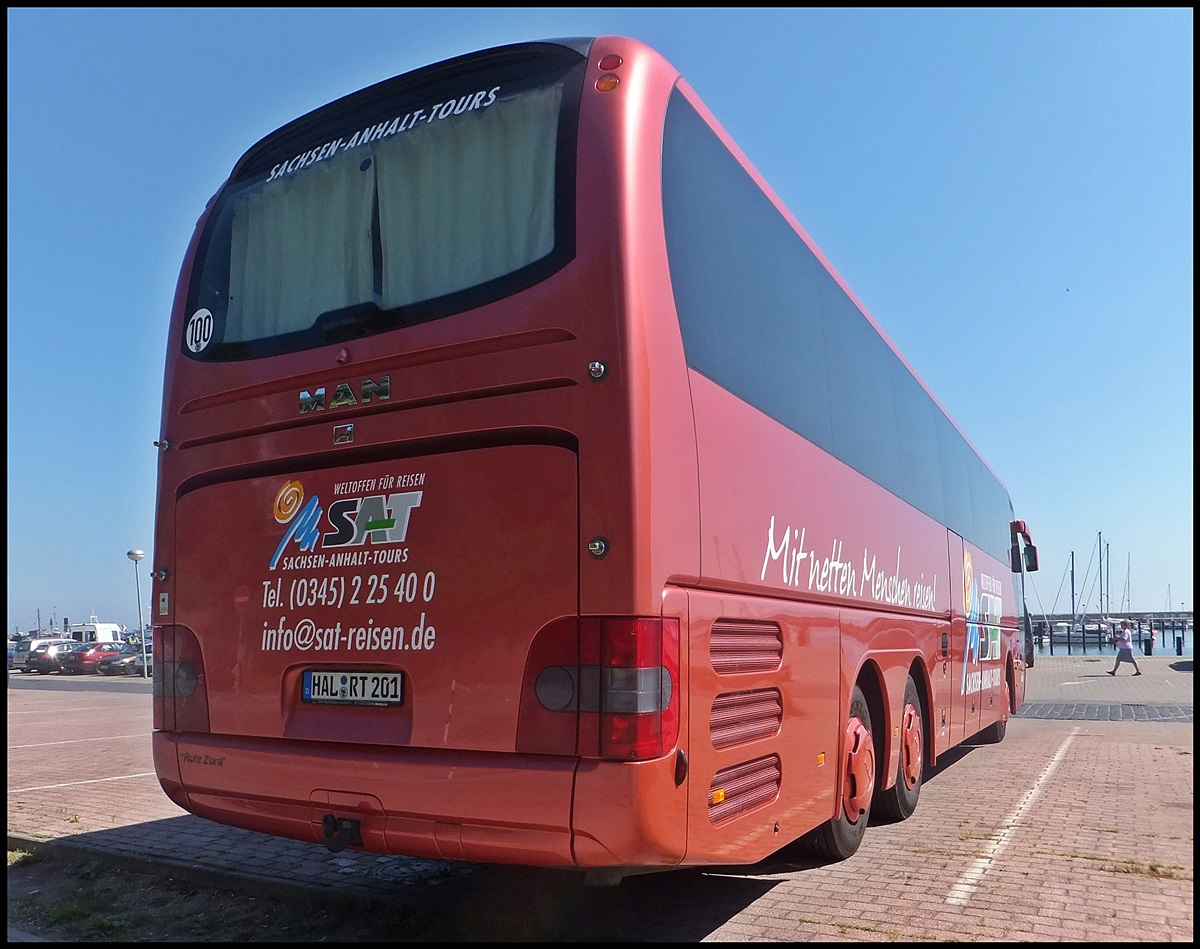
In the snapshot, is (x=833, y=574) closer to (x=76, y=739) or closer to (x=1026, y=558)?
(x=76, y=739)

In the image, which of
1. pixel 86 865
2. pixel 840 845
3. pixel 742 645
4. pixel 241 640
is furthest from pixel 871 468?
pixel 86 865

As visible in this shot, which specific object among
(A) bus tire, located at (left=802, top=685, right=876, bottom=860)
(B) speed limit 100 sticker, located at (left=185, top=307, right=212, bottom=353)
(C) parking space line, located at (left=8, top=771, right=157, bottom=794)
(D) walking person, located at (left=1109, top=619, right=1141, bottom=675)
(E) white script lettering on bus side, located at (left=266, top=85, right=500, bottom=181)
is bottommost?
(D) walking person, located at (left=1109, top=619, right=1141, bottom=675)

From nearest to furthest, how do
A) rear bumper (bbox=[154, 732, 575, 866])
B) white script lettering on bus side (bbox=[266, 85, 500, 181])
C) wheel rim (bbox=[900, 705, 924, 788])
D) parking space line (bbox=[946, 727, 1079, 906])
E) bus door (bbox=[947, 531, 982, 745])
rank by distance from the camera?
1. rear bumper (bbox=[154, 732, 575, 866])
2. white script lettering on bus side (bbox=[266, 85, 500, 181])
3. parking space line (bbox=[946, 727, 1079, 906])
4. wheel rim (bbox=[900, 705, 924, 788])
5. bus door (bbox=[947, 531, 982, 745])

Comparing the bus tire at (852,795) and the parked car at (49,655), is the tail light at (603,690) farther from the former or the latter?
the parked car at (49,655)

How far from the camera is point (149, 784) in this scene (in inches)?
380

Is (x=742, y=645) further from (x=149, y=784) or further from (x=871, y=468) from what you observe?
(x=149, y=784)

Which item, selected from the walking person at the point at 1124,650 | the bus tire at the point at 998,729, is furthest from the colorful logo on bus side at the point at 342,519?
the walking person at the point at 1124,650

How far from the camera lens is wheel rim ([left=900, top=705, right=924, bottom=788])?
765 centimetres

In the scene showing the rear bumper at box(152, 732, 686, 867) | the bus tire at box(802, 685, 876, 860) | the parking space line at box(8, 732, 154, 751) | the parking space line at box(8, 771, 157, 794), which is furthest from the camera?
the parking space line at box(8, 732, 154, 751)

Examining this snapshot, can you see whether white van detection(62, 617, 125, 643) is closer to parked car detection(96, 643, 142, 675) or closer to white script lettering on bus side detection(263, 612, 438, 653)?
parked car detection(96, 643, 142, 675)

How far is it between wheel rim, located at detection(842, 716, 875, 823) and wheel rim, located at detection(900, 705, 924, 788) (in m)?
0.96

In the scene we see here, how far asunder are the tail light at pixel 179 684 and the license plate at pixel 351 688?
28.0 inches

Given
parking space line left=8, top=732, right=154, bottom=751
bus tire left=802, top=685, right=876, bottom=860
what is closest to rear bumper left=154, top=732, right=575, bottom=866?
bus tire left=802, top=685, right=876, bottom=860

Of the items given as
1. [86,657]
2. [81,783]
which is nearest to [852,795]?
[81,783]
